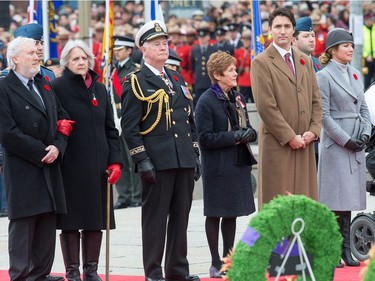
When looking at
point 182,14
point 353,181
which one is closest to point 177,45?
point 182,14

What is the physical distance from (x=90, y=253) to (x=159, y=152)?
3.16 feet

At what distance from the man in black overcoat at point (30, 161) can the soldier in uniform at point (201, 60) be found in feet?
43.9

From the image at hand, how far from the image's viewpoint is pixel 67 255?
9.35 m

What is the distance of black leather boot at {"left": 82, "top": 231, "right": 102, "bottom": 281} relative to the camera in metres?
9.34

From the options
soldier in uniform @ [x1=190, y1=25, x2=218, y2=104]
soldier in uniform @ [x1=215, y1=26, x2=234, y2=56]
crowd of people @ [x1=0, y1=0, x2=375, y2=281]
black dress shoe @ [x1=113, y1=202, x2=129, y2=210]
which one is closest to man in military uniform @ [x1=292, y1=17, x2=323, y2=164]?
crowd of people @ [x1=0, y1=0, x2=375, y2=281]

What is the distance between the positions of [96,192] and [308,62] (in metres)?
2.00

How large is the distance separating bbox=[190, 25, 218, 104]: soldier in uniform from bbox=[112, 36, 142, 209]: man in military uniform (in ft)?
23.5

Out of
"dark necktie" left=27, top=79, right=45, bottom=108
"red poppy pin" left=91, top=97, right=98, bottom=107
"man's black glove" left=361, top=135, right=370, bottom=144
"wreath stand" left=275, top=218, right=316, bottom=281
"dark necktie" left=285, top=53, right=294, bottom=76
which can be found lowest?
"wreath stand" left=275, top=218, right=316, bottom=281

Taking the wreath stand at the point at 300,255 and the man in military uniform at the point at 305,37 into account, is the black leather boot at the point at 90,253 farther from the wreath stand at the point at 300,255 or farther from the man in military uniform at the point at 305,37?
the man in military uniform at the point at 305,37

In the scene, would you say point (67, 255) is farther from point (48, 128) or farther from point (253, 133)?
point (253, 133)

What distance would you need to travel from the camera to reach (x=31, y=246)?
8945 millimetres

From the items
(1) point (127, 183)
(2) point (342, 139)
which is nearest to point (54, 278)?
(2) point (342, 139)

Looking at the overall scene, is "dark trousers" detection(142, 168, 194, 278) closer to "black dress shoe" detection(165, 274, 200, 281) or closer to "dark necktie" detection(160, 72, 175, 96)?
"black dress shoe" detection(165, 274, 200, 281)

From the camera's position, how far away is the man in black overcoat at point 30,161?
8797 mm
